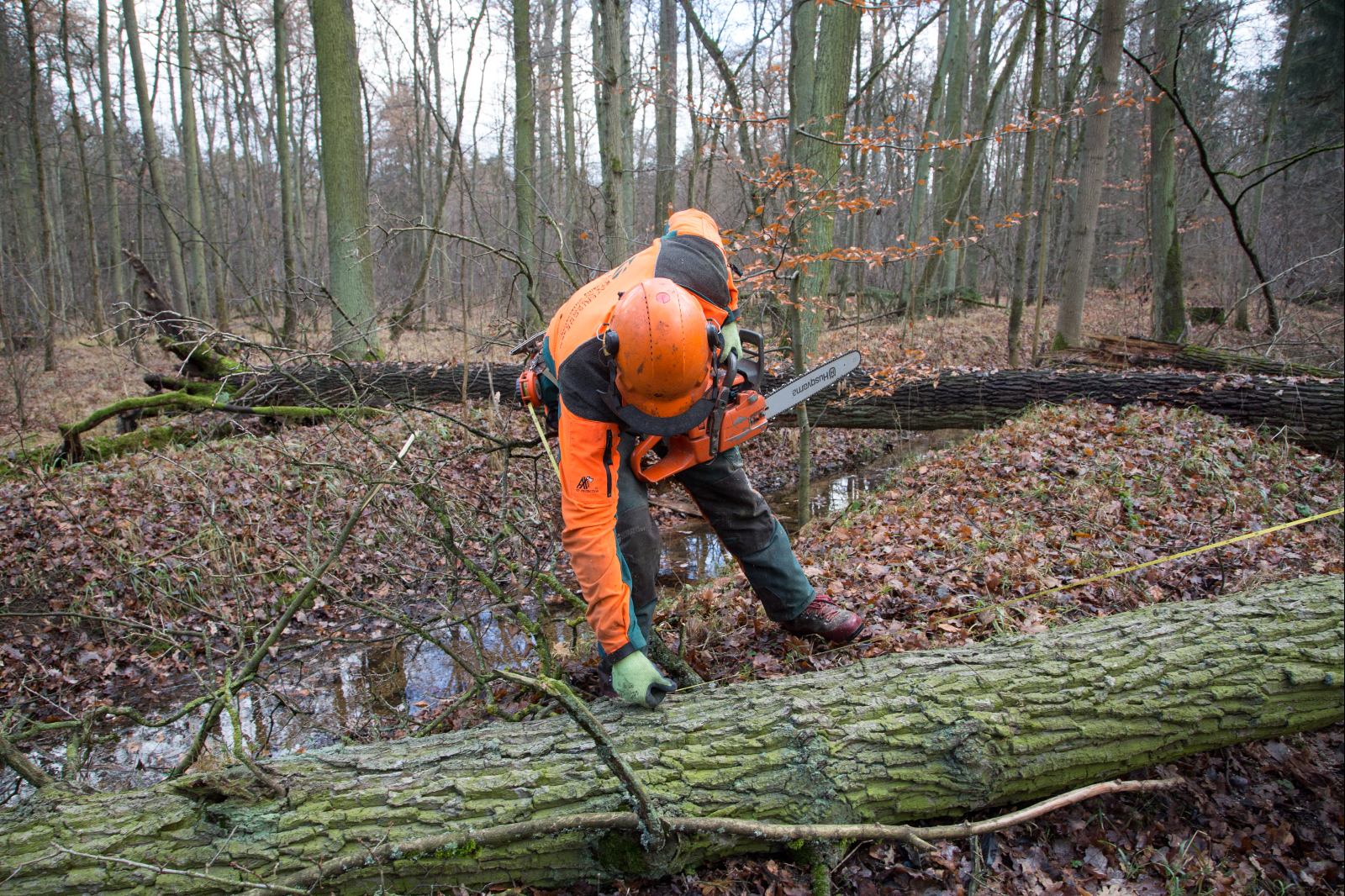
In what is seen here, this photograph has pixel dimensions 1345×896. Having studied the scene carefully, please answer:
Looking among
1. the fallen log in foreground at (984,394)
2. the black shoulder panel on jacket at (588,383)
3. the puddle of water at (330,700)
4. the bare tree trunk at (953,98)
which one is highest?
the bare tree trunk at (953,98)

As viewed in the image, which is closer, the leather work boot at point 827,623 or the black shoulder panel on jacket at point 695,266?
the black shoulder panel on jacket at point 695,266

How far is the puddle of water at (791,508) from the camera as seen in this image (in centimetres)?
558

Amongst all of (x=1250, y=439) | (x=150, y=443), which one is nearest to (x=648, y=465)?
(x=1250, y=439)

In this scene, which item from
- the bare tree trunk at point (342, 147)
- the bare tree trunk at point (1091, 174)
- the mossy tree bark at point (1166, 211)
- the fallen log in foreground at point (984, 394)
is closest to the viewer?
the fallen log in foreground at point (984, 394)

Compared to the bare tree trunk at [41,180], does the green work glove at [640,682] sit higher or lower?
lower

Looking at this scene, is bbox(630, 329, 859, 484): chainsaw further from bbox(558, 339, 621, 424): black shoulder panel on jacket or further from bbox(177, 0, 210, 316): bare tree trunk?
bbox(177, 0, 210, 316): bare tree trunk

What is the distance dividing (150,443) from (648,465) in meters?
7.12

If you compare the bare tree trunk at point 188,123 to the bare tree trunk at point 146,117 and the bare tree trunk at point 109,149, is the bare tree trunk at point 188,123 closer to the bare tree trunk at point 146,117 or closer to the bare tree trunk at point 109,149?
the bare tree trunk at point 146,117

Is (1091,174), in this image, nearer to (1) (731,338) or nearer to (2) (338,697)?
(1) (731,338)

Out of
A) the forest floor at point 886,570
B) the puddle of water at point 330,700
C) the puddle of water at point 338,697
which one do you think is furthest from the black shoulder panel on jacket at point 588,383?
the puddle of water at point 330,700

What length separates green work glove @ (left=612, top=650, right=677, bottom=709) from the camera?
2.23 metres

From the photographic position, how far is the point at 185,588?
4902mm

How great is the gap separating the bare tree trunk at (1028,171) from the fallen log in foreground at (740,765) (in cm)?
674

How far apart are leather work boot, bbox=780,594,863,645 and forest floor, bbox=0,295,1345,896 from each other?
0.06m
